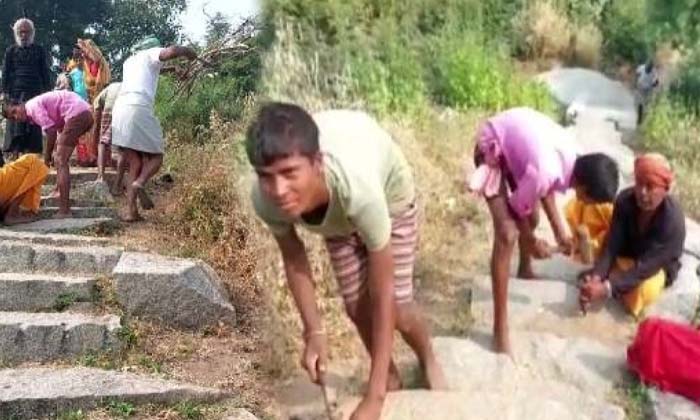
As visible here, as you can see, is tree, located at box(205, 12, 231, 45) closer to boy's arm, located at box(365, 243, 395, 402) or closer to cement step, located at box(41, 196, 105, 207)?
cement step, located at box(41, 196, 105, 207)

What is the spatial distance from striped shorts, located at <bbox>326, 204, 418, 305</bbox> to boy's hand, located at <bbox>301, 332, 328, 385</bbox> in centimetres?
18

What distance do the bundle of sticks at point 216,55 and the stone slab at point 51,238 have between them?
1.65 m

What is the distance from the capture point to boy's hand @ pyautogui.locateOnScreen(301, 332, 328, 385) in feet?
7.25

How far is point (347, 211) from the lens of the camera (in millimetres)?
1969

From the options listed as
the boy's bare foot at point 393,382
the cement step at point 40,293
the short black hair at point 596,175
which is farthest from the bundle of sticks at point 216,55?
the boy's bare foot at point 393,382

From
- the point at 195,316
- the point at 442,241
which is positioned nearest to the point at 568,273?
the point at 442,241

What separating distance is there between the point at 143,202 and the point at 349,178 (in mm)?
3290

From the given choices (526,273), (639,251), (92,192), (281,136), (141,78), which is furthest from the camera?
(92,192)

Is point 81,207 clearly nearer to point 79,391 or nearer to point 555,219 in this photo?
point 79,391

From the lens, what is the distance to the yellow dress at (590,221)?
332 centimetres

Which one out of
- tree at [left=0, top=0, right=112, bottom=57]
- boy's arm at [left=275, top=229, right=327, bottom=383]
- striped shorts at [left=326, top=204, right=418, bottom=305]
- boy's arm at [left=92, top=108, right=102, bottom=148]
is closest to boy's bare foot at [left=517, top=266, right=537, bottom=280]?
striped shorts at [left=326, top=204, right=418, bottom=305]

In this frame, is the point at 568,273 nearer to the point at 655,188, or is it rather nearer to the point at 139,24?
the point at 655,188

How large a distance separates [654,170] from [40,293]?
2.29m

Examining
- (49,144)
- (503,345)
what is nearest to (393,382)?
(503,345)
